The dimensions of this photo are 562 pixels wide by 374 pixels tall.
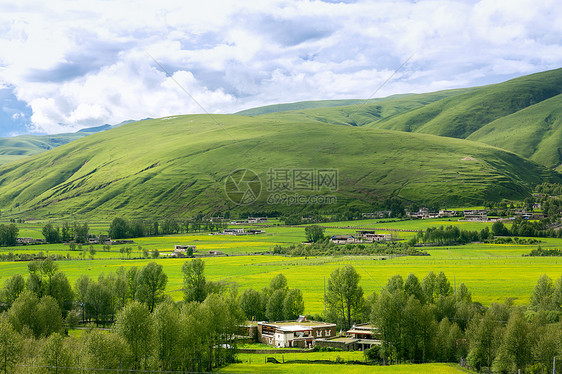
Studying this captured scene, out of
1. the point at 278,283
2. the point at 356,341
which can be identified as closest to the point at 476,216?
the point at 278,283

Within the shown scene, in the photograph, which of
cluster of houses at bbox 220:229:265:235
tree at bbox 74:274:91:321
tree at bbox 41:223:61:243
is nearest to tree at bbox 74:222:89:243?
tree at bbox 41:223:61:243

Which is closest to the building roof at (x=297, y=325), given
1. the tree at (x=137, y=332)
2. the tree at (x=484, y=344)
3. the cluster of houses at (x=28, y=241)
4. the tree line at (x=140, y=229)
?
the tree at (x=484, y=344)

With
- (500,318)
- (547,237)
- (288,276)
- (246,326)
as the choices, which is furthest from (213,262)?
(547,237)

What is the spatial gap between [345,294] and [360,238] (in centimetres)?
7979

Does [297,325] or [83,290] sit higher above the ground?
[83,290]

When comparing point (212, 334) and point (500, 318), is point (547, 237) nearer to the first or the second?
point (500, 318)

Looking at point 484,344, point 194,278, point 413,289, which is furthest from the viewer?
point 194,278

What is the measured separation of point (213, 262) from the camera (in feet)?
385

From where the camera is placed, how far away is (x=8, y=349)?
1614 inches

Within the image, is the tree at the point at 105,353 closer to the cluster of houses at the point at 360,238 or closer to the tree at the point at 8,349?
the tree at the point at 8,349

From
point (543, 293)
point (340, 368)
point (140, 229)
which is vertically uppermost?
point (140, 229)

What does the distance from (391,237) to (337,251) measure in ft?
89.7

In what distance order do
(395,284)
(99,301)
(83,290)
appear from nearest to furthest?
(395,284)
(99,301)
(83,290)

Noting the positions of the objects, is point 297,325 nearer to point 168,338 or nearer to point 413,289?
point 413,289
